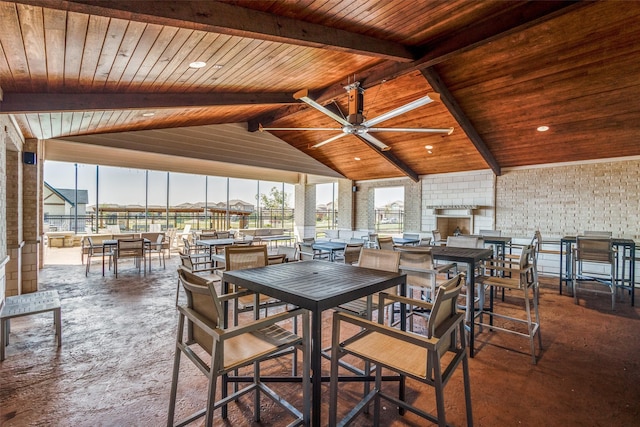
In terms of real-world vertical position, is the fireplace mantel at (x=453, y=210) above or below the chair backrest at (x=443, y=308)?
above

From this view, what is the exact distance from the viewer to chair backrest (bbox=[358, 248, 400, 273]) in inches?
103

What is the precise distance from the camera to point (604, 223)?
625 centimetres

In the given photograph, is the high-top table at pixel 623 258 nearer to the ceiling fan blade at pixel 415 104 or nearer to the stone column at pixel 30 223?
the ceiling fan blade at pixel 415 104

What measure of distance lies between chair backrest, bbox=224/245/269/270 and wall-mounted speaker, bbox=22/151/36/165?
15.5 ft

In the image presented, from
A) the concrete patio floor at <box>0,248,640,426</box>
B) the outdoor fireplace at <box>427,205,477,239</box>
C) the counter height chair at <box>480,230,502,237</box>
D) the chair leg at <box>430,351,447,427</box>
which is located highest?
the outdoor fireplace at <box>427,205,477,239</box>

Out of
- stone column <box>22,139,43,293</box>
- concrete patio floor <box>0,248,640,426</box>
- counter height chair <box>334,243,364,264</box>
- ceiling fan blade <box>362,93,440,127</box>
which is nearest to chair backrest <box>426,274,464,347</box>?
concrete patio floor <box>0,248,640,426</box>

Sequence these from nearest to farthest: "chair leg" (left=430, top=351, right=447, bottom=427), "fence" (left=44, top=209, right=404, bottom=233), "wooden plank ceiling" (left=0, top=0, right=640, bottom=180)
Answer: "chair leg" (left=430, top=351, right=447, bottom=427), "wooden plank ceiling" (left=0, top=0, right=640, bottom=180), "fence" (left=44, top=209, right=404, bottom=233)

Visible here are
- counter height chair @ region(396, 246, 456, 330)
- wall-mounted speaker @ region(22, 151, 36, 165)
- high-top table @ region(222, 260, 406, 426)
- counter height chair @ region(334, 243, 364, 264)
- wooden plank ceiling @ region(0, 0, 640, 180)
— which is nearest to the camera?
high-top table @ region(222, 260, 406, 426)

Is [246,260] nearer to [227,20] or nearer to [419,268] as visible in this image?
[419,268]

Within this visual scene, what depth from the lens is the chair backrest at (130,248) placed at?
607cm

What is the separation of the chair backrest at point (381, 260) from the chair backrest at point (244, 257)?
A: 93 cm

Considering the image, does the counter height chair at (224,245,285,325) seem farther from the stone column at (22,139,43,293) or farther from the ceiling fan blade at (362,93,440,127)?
the stone column at (22,139,43,293)

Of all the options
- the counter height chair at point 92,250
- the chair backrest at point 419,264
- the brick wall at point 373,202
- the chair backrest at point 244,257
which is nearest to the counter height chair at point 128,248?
the counter height chair at point 92,250

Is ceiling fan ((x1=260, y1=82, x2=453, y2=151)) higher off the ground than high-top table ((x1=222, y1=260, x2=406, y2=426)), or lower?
higher
